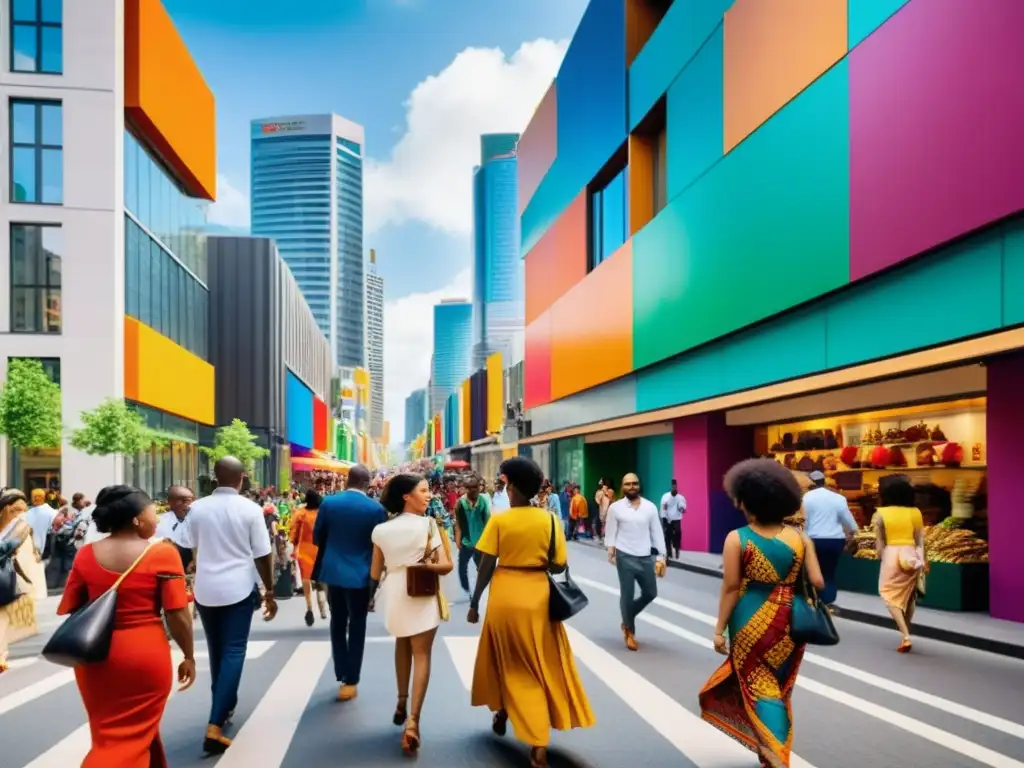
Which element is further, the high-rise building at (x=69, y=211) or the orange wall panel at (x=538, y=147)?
the orange wall panel at (x=538, y=147)

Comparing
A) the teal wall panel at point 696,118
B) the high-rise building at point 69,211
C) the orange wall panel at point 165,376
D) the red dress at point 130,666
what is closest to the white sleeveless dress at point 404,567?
the red dress at point 130,666

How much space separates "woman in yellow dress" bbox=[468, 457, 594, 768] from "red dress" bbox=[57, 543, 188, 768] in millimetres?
1897

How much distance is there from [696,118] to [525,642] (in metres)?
16.6

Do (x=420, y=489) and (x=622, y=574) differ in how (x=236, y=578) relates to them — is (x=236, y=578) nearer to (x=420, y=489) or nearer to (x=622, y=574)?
(x=420, y=489)

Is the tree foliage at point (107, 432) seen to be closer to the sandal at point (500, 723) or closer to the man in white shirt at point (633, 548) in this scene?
Result: the man in white shirt at point (633, 548)

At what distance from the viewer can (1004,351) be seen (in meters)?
9.59

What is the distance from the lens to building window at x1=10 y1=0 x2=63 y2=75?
30359mm

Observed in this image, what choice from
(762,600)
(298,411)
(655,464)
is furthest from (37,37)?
(298,411)

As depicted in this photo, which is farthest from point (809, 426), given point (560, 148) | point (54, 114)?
point (54, 114)

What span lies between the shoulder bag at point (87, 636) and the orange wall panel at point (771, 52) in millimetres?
13134

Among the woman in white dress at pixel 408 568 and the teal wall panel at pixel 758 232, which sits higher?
the teal wall panel at pixel 758 232

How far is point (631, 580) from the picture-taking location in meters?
9.18

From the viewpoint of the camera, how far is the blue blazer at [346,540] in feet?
21.7

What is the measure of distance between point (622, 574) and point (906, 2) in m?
8.66
